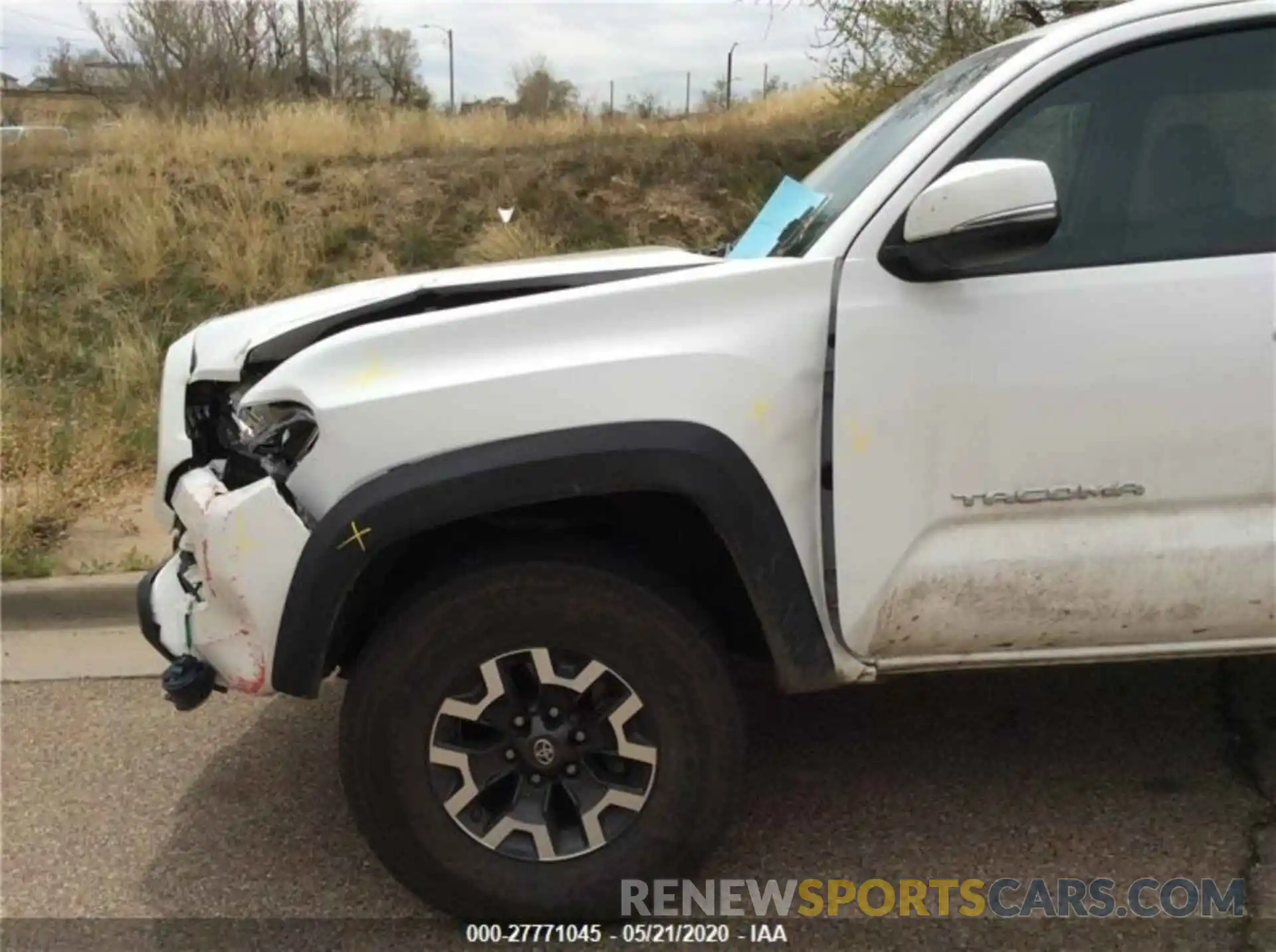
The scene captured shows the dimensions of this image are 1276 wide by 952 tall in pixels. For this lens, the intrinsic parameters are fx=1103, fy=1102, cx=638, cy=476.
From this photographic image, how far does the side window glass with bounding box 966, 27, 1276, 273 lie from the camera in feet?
8.05

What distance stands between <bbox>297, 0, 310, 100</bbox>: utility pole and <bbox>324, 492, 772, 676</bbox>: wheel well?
1867cm

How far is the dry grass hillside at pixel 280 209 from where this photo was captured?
8.01 meters

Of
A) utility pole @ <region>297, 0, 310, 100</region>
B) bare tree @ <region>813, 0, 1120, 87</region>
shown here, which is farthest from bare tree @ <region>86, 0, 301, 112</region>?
bare tree @ <region>813, 0, 1120, 87</region>

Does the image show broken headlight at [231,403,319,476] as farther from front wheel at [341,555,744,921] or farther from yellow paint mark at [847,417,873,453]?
yellow paint mark at [847,417,873,453]

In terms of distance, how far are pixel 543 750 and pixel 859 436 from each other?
1.00 metres

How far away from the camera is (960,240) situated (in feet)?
7.55

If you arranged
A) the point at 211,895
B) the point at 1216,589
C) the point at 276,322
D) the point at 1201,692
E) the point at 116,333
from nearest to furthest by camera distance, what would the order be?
the point at 1216,589 → the point at 211,895 → the point at 276,322 → the point at 1201,692 → the point at 116,333

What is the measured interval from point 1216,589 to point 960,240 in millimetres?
979

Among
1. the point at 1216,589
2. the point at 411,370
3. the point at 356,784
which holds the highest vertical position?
the point at 411,370

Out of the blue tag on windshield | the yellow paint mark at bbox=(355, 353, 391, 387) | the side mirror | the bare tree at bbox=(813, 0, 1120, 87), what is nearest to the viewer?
the side mirror

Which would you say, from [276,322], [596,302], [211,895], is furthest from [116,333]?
[596,302]

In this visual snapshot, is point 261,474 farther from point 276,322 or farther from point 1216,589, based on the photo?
point 1216,589

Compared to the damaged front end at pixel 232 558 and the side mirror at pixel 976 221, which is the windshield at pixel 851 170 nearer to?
the side mirror at pixel 976 221

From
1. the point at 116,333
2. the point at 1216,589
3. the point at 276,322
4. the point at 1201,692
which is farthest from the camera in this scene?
the point at 116,333
